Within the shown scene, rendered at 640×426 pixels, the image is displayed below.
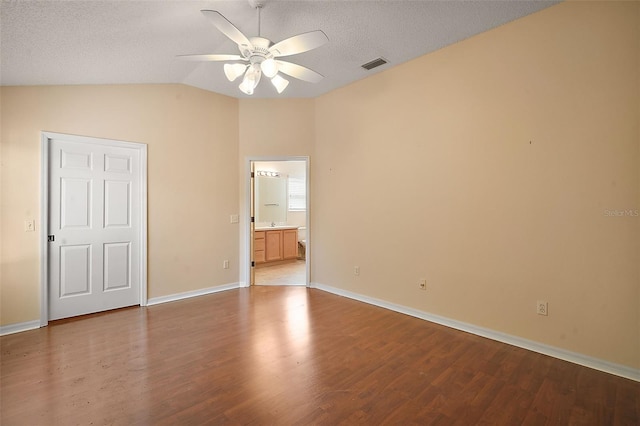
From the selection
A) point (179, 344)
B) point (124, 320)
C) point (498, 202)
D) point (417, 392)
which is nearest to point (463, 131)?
point (498, 202)

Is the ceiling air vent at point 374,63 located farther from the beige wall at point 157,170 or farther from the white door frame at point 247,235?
the beige wall at point 157,170

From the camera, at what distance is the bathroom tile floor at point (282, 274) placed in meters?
5.07

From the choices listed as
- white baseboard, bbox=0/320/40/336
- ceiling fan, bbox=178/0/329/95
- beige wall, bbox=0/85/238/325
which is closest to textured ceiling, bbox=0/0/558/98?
beige wall, bbox=0/85/238/325

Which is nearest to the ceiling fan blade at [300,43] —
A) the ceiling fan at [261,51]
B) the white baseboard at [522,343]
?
the ceiling fan at [261,51]

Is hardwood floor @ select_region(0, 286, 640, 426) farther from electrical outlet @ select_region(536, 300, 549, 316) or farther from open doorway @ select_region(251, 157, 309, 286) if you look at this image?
open doorway @ select_region(251, 157, 309, 286)

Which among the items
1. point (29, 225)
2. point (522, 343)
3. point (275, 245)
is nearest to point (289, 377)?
point (522, 343)

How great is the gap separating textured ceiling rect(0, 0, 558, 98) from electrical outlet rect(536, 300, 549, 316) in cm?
256

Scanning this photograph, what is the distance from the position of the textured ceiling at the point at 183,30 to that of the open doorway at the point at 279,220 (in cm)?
296

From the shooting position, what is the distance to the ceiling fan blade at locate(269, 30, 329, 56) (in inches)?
76.9

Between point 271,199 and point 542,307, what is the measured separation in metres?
5.48

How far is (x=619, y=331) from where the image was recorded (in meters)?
2.22

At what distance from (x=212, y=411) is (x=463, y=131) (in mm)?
3263

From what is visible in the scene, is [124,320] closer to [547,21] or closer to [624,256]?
[624,256]

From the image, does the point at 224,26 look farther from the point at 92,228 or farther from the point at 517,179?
the point at 92,228
